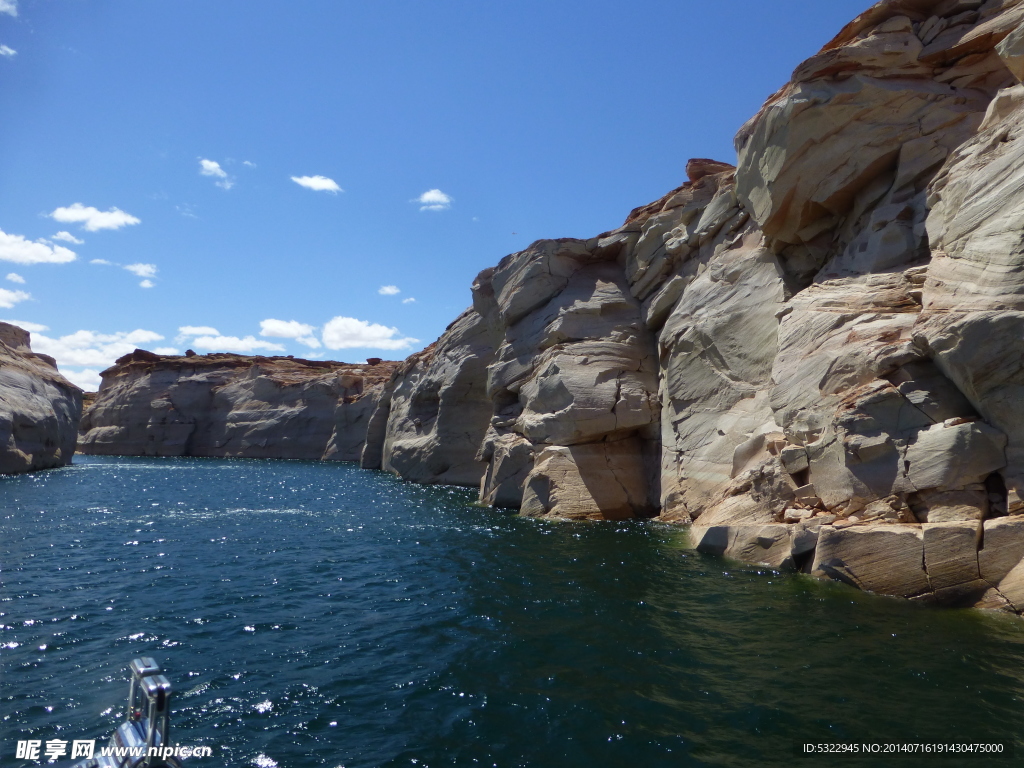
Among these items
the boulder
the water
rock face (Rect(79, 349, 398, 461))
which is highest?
rock face (Rect(79, 349, 398, 461))

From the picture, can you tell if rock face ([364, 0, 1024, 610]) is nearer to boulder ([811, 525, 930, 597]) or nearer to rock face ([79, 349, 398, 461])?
boulder ([811, 525, 930, 597])

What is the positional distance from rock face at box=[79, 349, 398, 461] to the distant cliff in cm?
4481

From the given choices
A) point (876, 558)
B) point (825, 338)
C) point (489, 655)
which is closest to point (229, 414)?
point (825, 338)

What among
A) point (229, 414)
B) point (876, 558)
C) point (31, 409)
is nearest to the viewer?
point (876, 558)

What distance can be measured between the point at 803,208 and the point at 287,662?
1869 centimetres

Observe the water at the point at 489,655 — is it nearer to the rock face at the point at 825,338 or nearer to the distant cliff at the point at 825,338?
the distant cliff at the point at 825,338

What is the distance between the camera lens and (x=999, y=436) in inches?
476

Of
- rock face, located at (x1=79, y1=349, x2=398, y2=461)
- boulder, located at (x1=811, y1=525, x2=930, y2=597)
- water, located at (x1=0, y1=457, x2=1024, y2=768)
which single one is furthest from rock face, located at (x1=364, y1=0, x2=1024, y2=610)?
rock face, located at (x1=79, y1=349, x2=398, y2=461)

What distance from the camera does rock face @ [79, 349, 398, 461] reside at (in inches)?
2830

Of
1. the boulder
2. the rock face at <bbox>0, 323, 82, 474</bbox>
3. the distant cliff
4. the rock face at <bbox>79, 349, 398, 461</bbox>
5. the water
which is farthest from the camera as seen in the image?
the rock face at <bbox>79, 349, 398, 461</bbox>

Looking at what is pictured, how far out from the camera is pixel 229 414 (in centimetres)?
7356

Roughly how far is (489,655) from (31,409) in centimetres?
4419

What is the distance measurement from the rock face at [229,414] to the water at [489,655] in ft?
178

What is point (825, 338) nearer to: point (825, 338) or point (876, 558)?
point (825, 338)
